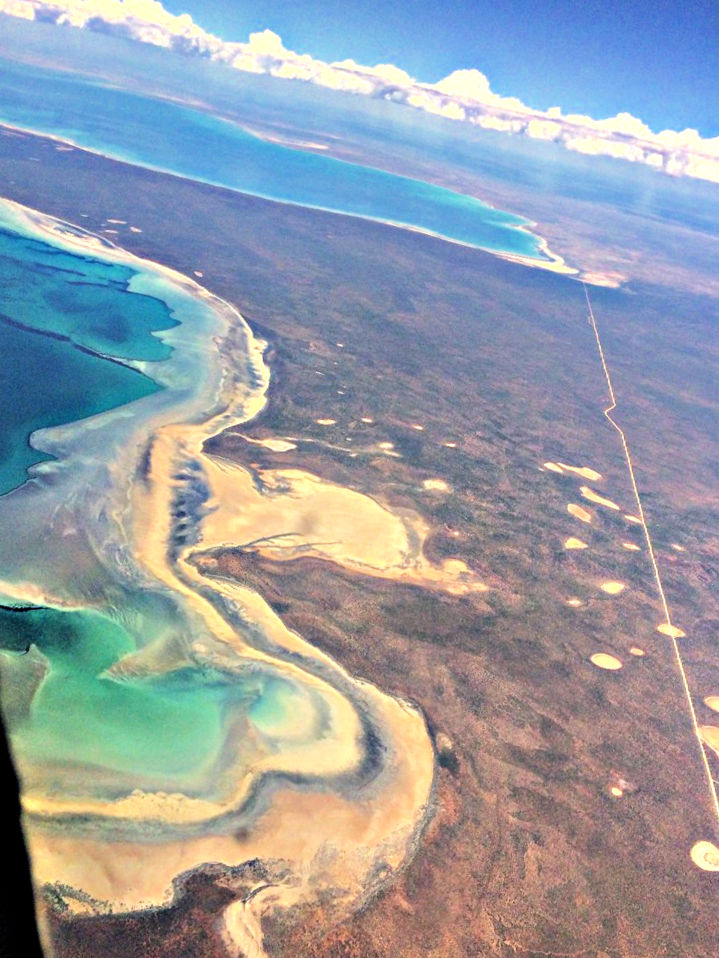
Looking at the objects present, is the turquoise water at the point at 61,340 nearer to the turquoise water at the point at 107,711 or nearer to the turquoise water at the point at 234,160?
the turquoise water at the point at 107,711

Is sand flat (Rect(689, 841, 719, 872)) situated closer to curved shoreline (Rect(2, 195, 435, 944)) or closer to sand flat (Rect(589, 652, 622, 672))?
sand flat (Rect(589, 652, 622, 672))

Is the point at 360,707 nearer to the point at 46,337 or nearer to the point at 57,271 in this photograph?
the point at 46,337

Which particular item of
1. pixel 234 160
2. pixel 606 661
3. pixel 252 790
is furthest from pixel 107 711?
pixel 234 160

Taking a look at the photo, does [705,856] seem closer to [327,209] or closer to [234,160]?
[327,209]

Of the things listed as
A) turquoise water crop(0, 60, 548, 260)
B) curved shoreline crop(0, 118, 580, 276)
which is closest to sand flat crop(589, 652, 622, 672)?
curved shoreline crop(0, 118, 580, 276)

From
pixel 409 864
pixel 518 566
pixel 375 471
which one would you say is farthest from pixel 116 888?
pixel 375 471
